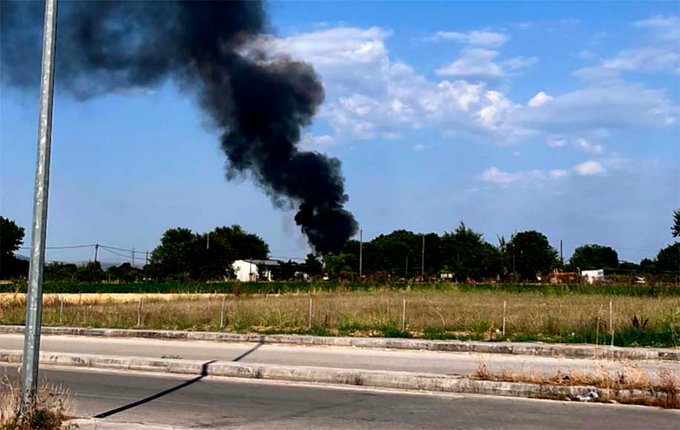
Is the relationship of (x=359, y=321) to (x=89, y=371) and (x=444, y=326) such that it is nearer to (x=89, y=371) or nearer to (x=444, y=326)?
(x=444, y=326)

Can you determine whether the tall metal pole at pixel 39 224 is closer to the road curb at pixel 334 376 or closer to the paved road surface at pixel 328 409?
the paved road surface at pixel 328 409

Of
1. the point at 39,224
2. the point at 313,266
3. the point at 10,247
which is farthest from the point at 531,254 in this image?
the point at 39,224

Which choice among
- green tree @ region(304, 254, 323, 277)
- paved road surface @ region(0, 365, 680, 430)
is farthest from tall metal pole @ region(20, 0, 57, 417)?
green tree @ region(304, 254, 323, 277)

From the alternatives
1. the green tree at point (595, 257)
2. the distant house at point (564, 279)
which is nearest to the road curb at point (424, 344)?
the distant house at point (564, 279)

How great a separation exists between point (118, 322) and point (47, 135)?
15.3 metres

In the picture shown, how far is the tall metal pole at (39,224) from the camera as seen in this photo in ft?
24.0

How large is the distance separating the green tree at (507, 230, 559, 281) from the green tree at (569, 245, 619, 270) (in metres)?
36.7

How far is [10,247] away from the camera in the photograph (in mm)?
98750

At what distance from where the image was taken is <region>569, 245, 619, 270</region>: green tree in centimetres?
12825

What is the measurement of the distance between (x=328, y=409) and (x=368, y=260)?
10026 centimetres

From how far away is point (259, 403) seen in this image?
981 centimetres

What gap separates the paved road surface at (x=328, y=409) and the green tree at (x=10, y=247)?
87.5 meters

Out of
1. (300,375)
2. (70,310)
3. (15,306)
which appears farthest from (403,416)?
(15,306)

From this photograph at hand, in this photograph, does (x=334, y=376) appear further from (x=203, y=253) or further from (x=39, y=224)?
(x=203, y=253)
